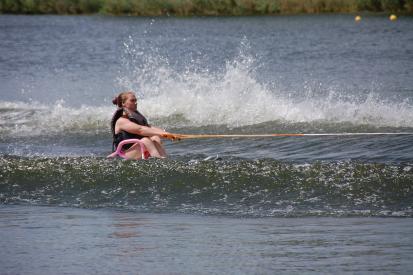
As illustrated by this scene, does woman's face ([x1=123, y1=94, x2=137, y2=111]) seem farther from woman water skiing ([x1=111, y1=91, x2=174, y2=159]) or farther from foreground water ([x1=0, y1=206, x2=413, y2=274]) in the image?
foreground water ([x1=0, y1=206, x2=413, y2=274])

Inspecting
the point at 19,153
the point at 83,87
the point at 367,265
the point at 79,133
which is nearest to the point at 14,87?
the point at 83,87

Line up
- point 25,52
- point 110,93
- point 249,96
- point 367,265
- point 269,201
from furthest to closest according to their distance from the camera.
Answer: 1. point 25,52
2. point 110,93
3. point 249,96
4. point 269,201
5. point 367,265

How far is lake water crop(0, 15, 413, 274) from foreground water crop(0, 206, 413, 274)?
0.02m

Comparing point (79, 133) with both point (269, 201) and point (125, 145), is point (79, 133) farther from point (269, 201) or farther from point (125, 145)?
point (269, 201)

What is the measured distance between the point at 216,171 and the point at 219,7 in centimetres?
3354

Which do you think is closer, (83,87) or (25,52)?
(83,87)

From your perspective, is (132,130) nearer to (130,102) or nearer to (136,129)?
(136,129)

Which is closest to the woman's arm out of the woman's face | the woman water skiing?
the woman water skiing

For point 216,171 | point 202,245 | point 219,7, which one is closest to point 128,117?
point 216,171

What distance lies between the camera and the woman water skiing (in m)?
11.9

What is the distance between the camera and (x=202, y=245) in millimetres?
7797

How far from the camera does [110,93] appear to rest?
21516mm

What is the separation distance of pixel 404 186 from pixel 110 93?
1209 centimetres

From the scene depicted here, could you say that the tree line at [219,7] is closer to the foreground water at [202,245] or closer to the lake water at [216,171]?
the lake water at [216,171]
